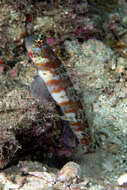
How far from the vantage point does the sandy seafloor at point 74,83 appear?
3043 millimetres

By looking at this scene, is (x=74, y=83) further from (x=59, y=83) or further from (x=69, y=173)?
(x=69, y=173)

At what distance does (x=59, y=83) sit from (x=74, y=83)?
1.86 feet

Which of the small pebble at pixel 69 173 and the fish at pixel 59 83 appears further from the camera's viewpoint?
the fish at pixel 59 83

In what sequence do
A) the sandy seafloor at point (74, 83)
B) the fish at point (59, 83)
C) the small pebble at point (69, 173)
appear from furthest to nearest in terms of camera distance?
the fish at point (59, 83)
the sandy seafloor at point (74, 83)
the small pebble at point (69, 173)

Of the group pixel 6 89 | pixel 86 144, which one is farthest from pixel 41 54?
pixel 86 144

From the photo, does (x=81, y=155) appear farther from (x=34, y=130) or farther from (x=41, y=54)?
(x=41, y=54)

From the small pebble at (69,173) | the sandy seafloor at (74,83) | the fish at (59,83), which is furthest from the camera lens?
the fish at (59,83)

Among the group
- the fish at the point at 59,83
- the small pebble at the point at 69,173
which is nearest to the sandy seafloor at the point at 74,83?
the fish at the point at 59,83

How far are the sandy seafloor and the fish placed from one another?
0.56 feet

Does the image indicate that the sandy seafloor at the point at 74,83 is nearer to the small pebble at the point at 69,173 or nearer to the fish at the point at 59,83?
the fish at the point at 59,83

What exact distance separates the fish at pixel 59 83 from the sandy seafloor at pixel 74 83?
0.56 feet

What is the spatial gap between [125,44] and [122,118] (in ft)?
6.93

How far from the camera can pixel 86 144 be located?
12.0 feet

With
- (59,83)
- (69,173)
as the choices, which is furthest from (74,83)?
(69,173)
